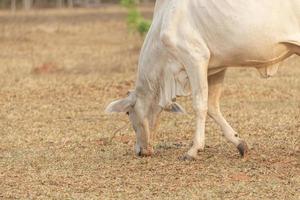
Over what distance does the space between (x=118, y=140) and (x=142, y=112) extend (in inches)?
45.4

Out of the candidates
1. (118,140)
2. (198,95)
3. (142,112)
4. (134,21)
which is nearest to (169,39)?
(198,95)

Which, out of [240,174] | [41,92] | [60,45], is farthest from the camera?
[60,45]

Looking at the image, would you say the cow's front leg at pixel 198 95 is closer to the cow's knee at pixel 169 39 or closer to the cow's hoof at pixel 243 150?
the cow's knee at pixel 169 39

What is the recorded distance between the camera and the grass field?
7594 millimetres

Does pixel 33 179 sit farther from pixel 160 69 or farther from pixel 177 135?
pixel 177 135

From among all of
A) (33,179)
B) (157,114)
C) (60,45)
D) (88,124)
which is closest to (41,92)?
(88,124)

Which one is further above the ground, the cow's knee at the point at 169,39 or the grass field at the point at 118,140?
the cow's knee at the point at 169,39

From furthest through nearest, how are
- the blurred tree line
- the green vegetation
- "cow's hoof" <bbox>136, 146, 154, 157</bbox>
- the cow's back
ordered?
the blurred tree line, the green vegetation, "cow's hoof" <bbox>136, 146, 154, 157</bbox>, the cow's back

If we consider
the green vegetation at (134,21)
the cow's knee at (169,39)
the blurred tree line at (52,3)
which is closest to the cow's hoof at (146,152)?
the cow's knee at (169,39)

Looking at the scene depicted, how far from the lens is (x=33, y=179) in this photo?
8.00 meters

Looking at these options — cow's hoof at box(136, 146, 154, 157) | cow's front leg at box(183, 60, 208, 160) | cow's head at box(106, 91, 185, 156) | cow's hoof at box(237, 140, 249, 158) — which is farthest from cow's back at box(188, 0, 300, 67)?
cow's hoof at box(136, 146, 154, 157)

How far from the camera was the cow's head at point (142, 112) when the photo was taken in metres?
9.10

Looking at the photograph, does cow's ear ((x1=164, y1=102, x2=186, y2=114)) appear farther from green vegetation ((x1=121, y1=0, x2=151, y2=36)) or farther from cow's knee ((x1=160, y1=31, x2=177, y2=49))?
green vegetation ((x1=121, y1=0, x2=151, y2=36))

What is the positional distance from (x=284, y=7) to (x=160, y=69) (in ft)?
4.40
